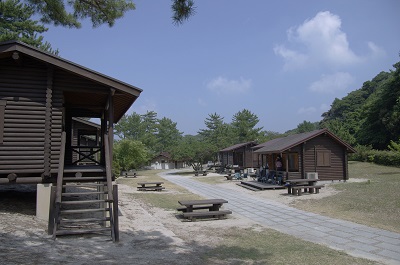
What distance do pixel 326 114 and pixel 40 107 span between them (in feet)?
343

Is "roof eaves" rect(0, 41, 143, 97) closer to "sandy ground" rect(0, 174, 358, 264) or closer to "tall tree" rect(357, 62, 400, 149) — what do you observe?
"sandy ground" rect(0, 174, 358, 264)

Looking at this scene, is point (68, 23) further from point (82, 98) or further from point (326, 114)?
point (326, 114)

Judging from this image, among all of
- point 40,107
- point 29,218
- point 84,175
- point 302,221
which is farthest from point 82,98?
point 302,221

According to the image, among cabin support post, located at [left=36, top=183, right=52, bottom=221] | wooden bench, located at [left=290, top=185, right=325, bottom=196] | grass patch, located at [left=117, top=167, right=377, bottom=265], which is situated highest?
cabin support post, located at [left=36, top=183, right=52, bottom=221]

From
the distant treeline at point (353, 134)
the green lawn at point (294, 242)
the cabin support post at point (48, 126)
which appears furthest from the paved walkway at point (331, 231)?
the distant treeline at point (353, 134)

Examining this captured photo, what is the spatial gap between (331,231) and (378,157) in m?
33.0

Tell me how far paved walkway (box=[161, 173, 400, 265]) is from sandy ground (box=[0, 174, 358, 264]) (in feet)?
4.22

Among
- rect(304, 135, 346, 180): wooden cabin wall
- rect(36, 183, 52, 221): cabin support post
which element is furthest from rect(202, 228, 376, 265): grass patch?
rect(304, 135, 346, 180): wooden cabin wall

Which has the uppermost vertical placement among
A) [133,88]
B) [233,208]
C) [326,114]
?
[326,114]

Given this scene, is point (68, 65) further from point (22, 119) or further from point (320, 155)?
point (320, 155)

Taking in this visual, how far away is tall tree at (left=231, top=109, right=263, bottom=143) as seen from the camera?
64500mm

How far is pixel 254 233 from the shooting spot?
9422mm

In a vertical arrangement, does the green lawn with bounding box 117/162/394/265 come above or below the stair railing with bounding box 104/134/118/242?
below

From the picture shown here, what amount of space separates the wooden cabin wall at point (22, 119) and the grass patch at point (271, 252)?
6.06 meters
